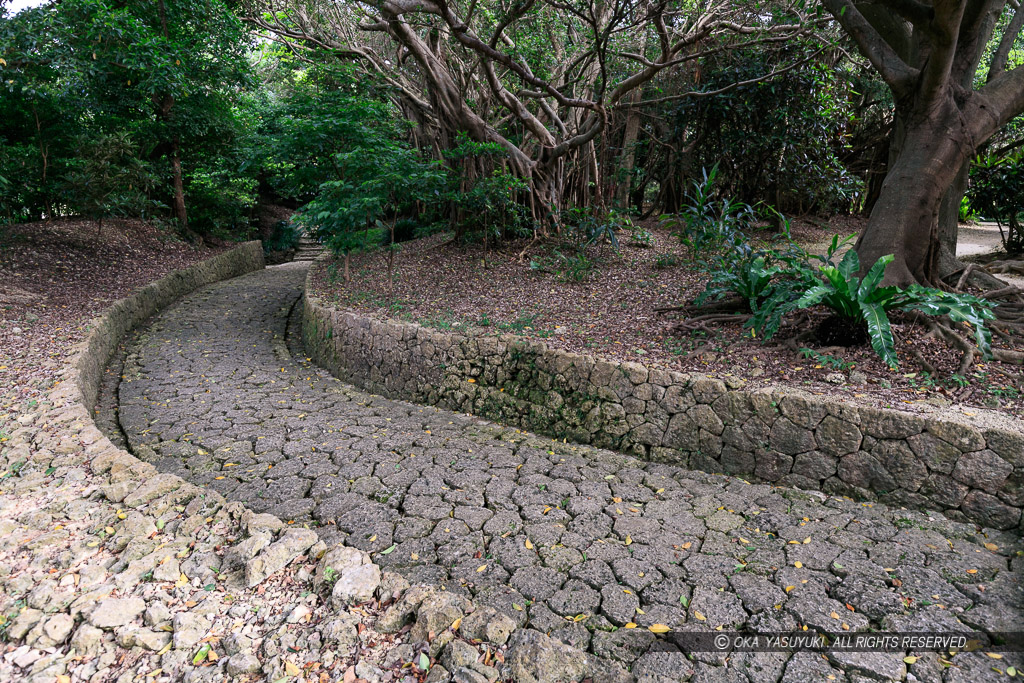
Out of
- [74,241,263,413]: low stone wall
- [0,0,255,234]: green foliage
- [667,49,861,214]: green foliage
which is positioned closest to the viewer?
[74,241,263,413]: low stone wall

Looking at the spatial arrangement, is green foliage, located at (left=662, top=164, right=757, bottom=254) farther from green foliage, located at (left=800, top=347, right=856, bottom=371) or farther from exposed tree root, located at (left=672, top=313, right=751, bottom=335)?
green foliage, located at (left=800, top=347, right=856, bottom=371)

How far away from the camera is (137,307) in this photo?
7473 mm

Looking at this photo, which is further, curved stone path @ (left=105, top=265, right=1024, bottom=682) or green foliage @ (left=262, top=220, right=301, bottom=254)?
green foliage @ (left=262, top=220, right=301, bottom=254)

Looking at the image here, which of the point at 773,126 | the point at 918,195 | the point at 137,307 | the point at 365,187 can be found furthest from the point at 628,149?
the point at 137,307

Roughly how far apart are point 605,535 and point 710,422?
1145mm

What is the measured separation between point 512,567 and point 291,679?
1.15 meters

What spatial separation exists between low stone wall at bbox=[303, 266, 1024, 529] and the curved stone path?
140 mm

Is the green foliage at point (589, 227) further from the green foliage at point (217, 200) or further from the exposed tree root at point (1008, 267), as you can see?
the green foliage at point (217, 200)

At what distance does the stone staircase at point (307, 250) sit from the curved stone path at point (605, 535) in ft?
28.8

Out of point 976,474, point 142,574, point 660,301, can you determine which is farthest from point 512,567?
point 660,301

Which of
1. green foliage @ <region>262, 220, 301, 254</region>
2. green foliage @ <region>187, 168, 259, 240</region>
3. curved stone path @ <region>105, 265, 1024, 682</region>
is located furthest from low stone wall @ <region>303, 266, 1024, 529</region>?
green foliage @ <region>262, 220, 301, 254</region>

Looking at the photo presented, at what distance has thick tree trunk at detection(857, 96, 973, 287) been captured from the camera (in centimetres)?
435

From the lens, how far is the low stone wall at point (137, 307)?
16.0 feet

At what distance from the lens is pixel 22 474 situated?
3.10m
